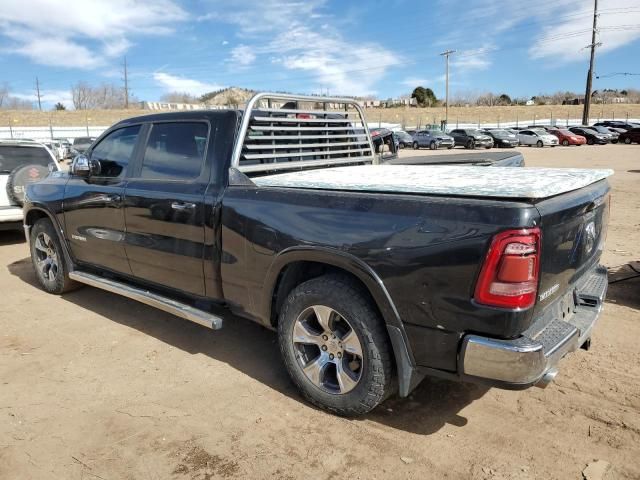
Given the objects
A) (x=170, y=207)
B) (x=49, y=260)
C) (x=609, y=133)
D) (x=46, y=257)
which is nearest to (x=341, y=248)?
(x=170, y=207)

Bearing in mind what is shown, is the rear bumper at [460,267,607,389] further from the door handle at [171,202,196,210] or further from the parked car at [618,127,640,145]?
the parked car at [618,127,640,145]

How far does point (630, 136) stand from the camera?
126 feet

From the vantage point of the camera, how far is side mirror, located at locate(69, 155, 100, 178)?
450 centimetres

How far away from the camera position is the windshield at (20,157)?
8172 mm

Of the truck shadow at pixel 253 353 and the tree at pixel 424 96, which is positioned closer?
the truck shadow at pixel 253 353

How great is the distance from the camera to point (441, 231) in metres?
2.48

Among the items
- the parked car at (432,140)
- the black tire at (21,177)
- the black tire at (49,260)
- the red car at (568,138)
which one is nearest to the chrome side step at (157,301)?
the black tire at (49,260)

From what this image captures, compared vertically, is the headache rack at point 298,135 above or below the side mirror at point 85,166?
above

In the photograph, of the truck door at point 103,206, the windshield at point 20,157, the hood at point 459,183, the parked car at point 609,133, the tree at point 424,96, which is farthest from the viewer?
the tree at point 424,96

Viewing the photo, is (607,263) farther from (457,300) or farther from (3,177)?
(3,177)

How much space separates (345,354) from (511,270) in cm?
115

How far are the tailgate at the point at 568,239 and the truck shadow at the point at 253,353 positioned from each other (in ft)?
3.29

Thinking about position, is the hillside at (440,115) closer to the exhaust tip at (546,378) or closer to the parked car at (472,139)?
the parked car at (472,139)

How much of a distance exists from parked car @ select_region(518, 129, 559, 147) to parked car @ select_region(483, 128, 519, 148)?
2.87 feet
